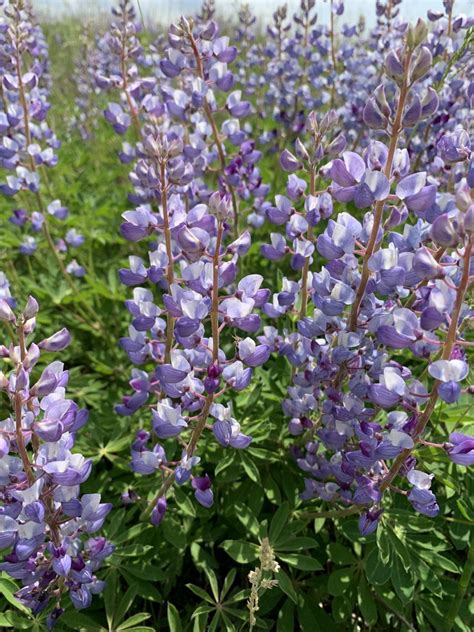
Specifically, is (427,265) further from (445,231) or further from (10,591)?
(10,591)

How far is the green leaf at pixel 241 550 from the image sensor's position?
1.97 m

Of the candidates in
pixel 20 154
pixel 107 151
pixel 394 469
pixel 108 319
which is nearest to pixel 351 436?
pixel 394 469

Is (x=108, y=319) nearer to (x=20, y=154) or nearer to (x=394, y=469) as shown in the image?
(x=20, y=154)

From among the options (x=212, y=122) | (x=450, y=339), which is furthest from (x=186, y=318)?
(x=212, y=122)

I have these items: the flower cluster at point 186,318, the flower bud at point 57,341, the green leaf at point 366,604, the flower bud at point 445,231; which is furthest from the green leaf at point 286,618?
the flower bud at point 445,231

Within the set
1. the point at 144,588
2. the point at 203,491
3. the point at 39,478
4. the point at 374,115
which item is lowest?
the point at 144,588

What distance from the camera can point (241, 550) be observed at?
199 cm

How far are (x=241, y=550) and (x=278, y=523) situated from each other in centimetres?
16

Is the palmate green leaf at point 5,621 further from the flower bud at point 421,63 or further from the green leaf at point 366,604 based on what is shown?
the flower bud at point 421,63

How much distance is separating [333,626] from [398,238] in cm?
136

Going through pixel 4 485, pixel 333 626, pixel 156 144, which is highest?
pixel 156 144

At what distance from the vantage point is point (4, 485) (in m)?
1.43

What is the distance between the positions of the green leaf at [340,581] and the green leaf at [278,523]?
226mm

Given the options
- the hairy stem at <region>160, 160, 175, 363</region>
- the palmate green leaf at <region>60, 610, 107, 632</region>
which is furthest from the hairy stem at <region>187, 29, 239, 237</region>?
the palmate green leaf at <region>60, 610, 107, 632</region>
